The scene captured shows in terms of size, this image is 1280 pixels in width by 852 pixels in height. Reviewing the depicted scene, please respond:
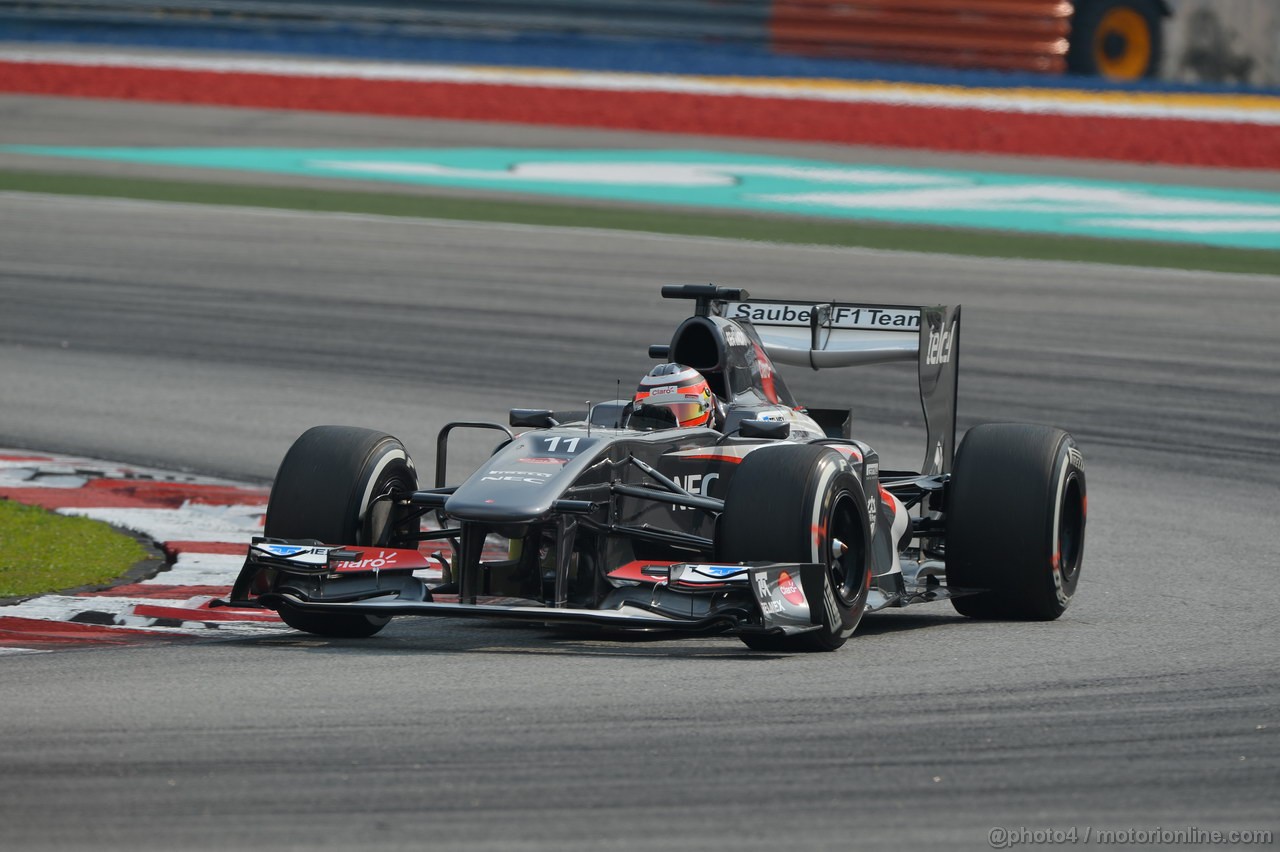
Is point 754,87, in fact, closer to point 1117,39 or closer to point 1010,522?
point 1117,39

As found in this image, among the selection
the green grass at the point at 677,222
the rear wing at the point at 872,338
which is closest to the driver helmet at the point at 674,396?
the rear wing at the point at 872,338

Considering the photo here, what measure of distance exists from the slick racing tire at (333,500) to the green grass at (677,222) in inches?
532

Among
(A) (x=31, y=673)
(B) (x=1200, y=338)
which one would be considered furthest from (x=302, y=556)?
(B) (x=1200, y=338)

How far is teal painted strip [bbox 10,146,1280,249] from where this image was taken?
74.5 feet

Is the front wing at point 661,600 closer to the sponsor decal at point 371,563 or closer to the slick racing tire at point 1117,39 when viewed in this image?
the sponsor decal at point 371,563

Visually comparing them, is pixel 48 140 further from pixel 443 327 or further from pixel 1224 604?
pixel 1224 604

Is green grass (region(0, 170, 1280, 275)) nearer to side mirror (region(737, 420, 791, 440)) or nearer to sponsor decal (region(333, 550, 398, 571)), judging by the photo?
side mirror (region(737, 420, 791, 440))

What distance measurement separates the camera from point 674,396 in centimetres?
832

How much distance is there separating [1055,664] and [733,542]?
1.22m

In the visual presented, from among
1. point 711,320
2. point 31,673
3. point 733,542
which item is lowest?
point 31,673

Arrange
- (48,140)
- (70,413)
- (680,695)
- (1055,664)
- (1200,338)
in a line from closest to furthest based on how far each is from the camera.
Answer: (680,695) → (1055,664) → (70,413) → (1200,338) → (48,140)

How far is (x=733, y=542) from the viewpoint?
7352mm

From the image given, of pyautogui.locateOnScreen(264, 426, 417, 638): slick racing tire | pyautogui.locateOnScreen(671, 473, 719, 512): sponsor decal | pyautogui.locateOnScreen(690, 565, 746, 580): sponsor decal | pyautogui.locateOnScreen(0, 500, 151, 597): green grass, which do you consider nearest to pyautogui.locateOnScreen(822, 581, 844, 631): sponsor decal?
pyautogui.locateOnScreen(690, 565, 746, 580): sponsor decal

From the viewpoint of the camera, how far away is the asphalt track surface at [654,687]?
5.17 m
